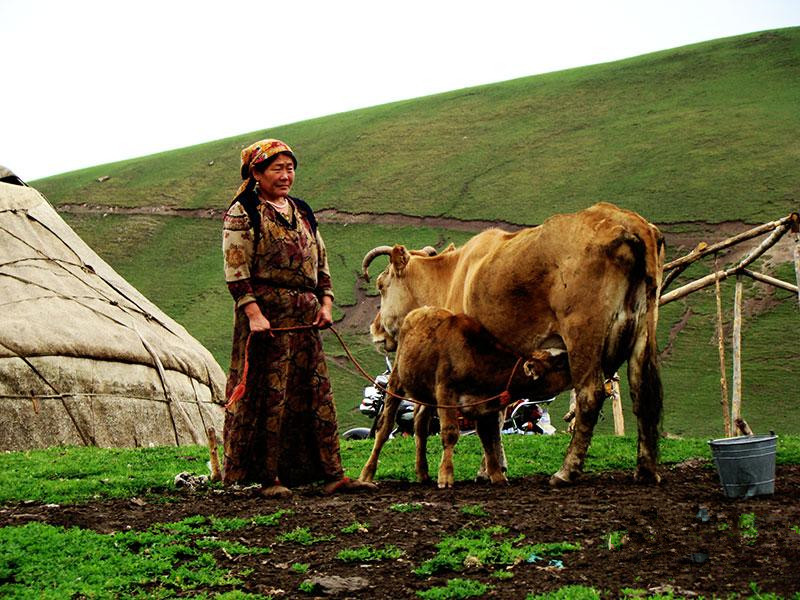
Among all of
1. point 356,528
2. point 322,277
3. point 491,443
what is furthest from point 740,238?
point 356,528

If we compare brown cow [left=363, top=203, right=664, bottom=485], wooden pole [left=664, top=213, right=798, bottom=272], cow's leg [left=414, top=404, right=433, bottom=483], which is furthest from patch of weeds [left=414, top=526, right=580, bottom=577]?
wooden pole [left=664, top=213, right=798, bottom=272]

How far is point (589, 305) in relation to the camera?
22.8 feet

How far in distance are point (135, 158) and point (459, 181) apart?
1087 inches

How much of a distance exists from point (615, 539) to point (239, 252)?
329 cm

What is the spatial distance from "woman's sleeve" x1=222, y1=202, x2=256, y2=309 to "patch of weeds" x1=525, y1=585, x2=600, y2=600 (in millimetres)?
3353

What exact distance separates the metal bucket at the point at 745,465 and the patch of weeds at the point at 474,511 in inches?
59.0

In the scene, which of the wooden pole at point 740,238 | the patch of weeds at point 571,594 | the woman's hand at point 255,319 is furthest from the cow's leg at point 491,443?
the wooden pole at point 740,238

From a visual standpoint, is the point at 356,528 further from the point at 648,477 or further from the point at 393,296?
the point at 393,296

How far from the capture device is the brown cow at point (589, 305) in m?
6.98

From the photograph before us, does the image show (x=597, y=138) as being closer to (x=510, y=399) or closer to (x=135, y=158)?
(x=135, y=158)

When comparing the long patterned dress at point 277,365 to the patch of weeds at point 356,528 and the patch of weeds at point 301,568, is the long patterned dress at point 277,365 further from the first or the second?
the patch of weeds at point 301,568

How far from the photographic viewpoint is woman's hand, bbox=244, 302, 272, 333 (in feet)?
22.4

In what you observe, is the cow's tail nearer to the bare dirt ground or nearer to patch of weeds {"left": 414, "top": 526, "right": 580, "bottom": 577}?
the bare dirt ground

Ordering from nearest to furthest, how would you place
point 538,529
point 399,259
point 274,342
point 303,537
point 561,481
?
1. point 538,529
2. point 303,537
3. point 274,342
4. point 561,481
5. point 399,259
